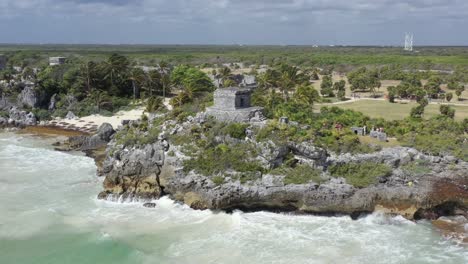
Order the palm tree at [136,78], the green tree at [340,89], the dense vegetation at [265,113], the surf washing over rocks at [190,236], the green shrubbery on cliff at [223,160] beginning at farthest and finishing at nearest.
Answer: the green tree at [340,89] < the palm tree at [136,78] < the dense vegetation at [265,113] < the green shrubbery on cliff at [223,160] < the surf washing over rocks at [190,236]

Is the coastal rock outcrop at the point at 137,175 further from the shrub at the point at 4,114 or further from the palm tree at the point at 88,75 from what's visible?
the palm tree at the point at 88,75

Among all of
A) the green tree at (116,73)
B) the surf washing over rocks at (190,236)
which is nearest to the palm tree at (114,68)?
the green tree at (116,73)

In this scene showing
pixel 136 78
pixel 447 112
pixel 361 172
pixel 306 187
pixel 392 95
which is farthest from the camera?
pixel 136 78

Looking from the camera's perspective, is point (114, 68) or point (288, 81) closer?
point (288, 81)

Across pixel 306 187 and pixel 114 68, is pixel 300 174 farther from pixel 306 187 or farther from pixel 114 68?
pixel 114 68

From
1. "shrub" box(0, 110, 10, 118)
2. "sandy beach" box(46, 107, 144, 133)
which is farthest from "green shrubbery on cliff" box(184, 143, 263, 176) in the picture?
"shrub" box(0, 110, 10, 118)

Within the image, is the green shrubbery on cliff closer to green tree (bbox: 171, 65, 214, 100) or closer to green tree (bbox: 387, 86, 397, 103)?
green tree (bbox: 171, 65, 214, 100)

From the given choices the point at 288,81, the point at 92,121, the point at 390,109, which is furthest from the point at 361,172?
the point at 92,121

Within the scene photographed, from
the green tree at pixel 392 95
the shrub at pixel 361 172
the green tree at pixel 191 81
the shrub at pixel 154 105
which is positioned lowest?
the shrub at pixel 361 172
